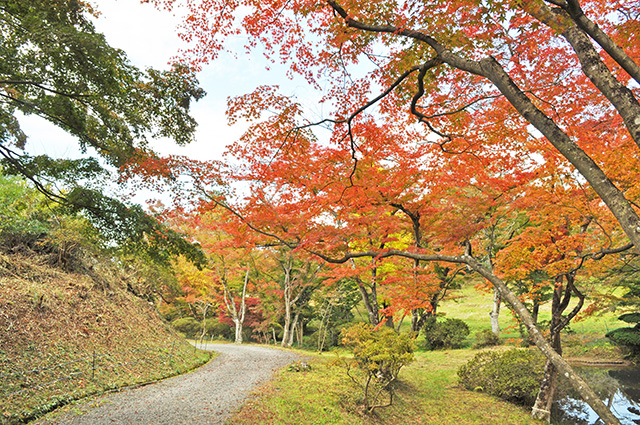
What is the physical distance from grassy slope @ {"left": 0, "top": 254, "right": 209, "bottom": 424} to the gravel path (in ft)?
1.53

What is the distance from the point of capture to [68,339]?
789 centimetres

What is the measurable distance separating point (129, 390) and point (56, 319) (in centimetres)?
271

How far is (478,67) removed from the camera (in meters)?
3.75

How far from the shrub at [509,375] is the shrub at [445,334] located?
644 cm

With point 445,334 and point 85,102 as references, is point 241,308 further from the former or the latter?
point 85,102


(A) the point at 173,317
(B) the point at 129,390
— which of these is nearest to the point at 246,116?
(B) the point at 129,390

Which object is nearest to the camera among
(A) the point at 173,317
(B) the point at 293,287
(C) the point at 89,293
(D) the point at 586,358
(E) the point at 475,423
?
(E) the point at 475,423

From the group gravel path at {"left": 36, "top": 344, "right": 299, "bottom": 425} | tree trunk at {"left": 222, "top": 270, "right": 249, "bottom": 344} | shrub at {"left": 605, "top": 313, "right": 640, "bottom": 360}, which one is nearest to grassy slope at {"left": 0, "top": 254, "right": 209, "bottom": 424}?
gravel path at {"left": 36, "top": 344, "right": 299, "bottom": 425}

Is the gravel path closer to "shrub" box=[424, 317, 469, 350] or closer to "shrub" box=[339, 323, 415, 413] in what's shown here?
"shrub" box=[339, 323, 415, 413]

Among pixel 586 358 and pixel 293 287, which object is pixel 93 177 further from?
pixel 586 358

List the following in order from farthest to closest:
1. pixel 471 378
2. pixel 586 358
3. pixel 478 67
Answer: pixel 586 358
pixel 471 378
pixel 478 67

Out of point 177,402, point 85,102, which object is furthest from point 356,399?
point 85,102

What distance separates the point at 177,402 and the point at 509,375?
361 inches

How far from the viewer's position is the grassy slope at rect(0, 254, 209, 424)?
20.1ft
